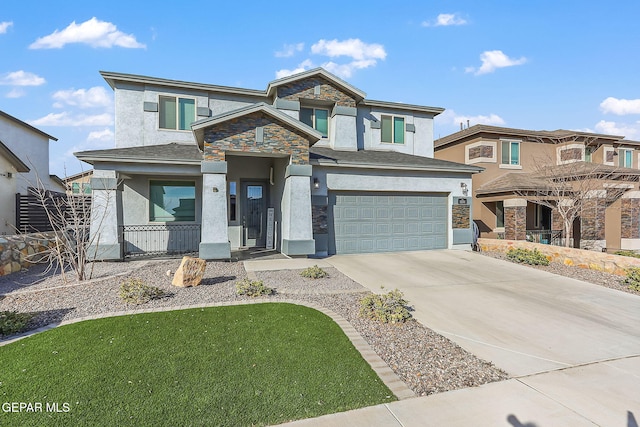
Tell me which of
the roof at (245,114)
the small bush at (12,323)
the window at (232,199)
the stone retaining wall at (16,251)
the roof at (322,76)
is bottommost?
the small bush at (12,323)

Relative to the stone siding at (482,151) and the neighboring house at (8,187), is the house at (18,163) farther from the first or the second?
the stone siding at (482,151)

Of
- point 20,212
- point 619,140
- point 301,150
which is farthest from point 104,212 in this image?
point 619,140

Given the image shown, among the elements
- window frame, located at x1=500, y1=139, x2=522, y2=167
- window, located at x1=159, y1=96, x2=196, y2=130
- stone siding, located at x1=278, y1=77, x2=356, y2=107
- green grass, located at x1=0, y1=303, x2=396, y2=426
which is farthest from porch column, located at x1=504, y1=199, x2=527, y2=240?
window, located at x1=159, y1=96, x2=196, y2=130

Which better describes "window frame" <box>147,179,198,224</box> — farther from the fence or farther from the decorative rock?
the decorative rock

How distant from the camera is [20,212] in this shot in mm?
14227

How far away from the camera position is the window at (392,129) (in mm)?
16219

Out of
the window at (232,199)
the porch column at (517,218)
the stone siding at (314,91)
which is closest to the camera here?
the window at (232,199)

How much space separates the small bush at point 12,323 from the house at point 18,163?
245 inches

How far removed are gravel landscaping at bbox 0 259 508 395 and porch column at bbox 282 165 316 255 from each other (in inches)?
70.0

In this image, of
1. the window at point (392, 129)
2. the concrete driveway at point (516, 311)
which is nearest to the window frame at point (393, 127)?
the window at point (392, 129)

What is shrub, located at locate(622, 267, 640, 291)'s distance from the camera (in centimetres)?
775

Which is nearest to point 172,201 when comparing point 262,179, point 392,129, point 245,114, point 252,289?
point 262,179

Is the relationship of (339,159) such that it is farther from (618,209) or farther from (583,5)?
(618,209)

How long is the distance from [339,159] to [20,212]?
14784 millimetres
